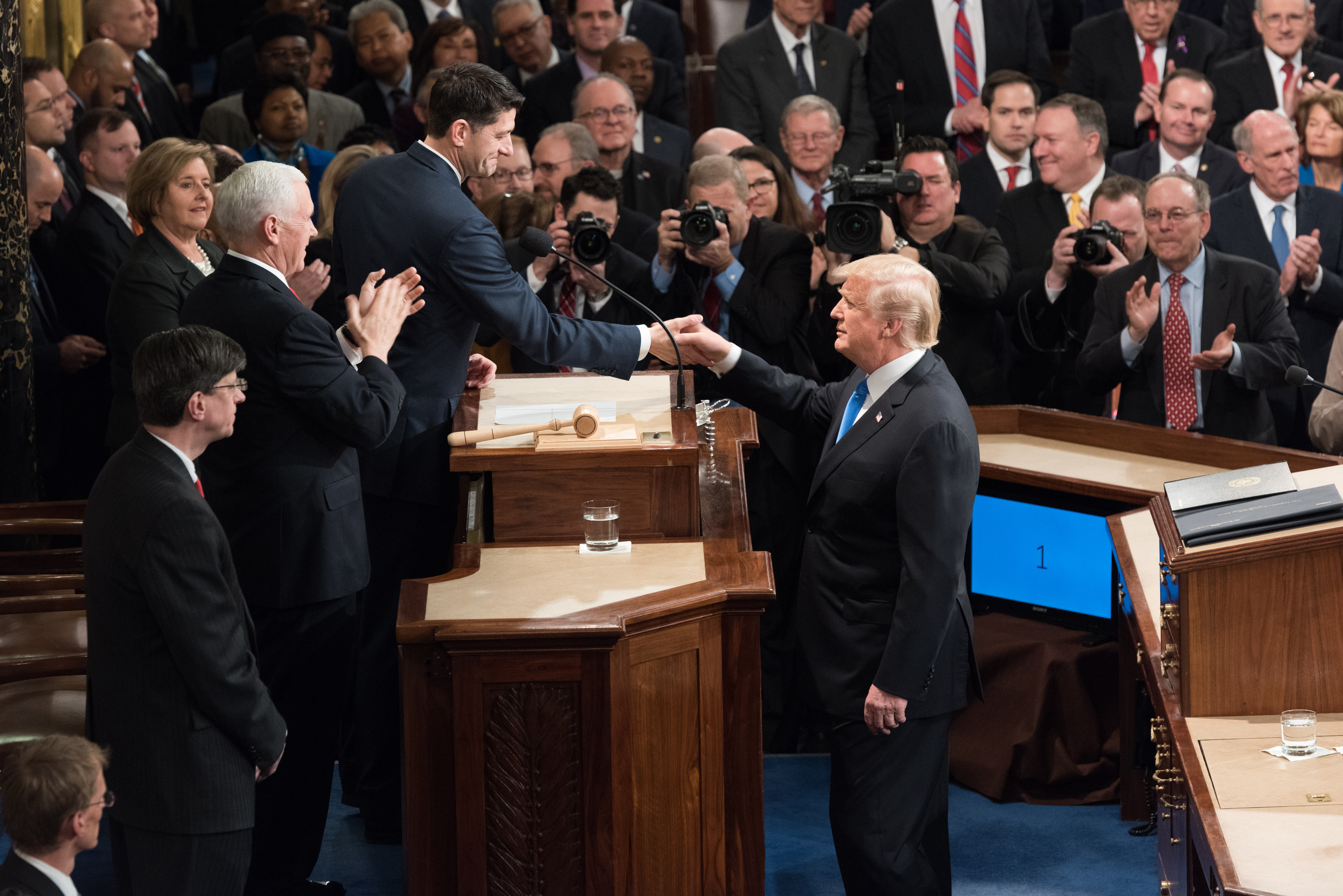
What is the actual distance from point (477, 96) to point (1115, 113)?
4.47m

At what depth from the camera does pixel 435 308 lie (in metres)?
3.53

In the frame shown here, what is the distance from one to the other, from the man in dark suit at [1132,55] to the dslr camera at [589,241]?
3.25 meters

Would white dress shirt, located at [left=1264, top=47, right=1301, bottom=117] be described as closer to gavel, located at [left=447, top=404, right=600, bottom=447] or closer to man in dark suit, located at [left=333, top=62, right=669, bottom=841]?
man in dark suit, located at [left=333, top=62, right=669, bottom=841]

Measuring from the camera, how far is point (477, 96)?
3.51m

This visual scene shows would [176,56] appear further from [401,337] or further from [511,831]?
[511,831]

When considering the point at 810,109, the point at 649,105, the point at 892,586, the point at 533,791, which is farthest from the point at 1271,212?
the point at 533,791

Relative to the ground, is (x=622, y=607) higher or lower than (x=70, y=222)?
lower

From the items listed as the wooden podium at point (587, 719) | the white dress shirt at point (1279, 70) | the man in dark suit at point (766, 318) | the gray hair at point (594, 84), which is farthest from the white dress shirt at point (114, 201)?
the white dress shirt at point (1279, 70)

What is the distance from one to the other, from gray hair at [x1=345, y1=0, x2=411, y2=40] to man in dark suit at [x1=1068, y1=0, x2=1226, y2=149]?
10.6 feet

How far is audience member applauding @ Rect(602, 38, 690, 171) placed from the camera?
6859 millimetres

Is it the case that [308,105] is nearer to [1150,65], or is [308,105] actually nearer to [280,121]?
[280,121]

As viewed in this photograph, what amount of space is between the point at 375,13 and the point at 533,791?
532cm

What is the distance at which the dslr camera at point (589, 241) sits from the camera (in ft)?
16.1

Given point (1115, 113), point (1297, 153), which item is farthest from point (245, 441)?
point (1115, 113)
